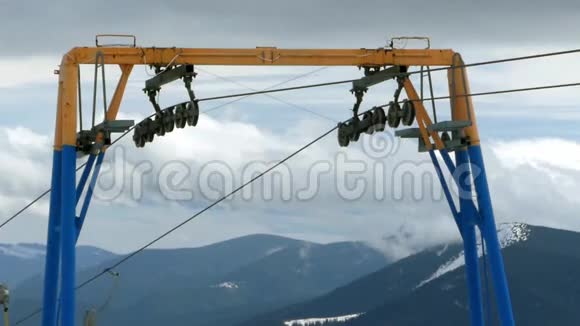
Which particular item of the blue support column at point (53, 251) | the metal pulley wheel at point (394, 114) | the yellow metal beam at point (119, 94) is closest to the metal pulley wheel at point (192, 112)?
the yellow metal beam at point (119, 94)

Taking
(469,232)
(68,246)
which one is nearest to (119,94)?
(68,246)

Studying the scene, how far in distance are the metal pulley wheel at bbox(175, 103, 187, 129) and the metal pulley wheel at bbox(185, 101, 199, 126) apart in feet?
0.54

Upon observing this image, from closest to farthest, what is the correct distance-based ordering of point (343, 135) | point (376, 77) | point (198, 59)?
point (198, 59)
point (376, 77)
point (343, 135)

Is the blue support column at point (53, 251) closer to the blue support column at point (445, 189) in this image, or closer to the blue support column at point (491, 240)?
the blue support column at point (445, 189)

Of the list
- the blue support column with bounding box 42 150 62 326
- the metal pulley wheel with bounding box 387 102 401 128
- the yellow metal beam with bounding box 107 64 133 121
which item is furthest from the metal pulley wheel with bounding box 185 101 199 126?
the metal pulley wheel with bounding box 387 102 401 128

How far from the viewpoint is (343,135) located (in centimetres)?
3969

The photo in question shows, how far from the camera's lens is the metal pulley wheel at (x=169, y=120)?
119 feet

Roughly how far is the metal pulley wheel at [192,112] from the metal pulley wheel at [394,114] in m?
6.68

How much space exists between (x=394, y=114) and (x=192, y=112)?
6897 mm

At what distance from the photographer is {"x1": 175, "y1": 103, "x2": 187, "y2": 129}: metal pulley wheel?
117 feet

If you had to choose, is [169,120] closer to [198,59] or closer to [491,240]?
[198,59]

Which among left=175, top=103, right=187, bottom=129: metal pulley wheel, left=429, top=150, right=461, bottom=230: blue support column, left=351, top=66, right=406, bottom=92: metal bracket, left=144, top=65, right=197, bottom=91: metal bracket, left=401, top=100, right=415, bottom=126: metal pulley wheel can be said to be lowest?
left=429, top=150, right=461, bottom=230: blue support column

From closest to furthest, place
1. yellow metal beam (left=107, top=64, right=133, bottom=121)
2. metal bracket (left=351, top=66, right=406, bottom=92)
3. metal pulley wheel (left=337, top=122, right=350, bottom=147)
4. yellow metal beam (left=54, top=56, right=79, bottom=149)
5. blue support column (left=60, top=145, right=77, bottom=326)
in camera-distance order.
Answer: blue support column (left=60, top=145, right=77, bottom=326)
yellow metal beam (left=54, top=56, right=79, bottom=149)
yellow metal beam (left=107, top=64, right=133, bottom=121)
metal bracket (left=351, top=66, right=406, bottom=92)
metal pulley wheel (left=337, top=122, right=350, bottom=147)

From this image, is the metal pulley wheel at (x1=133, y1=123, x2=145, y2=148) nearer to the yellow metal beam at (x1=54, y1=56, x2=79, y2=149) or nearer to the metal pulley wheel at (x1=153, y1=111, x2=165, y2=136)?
the metal pulley wheel at (x1=153, y1=111, x2=165, y2=136)
